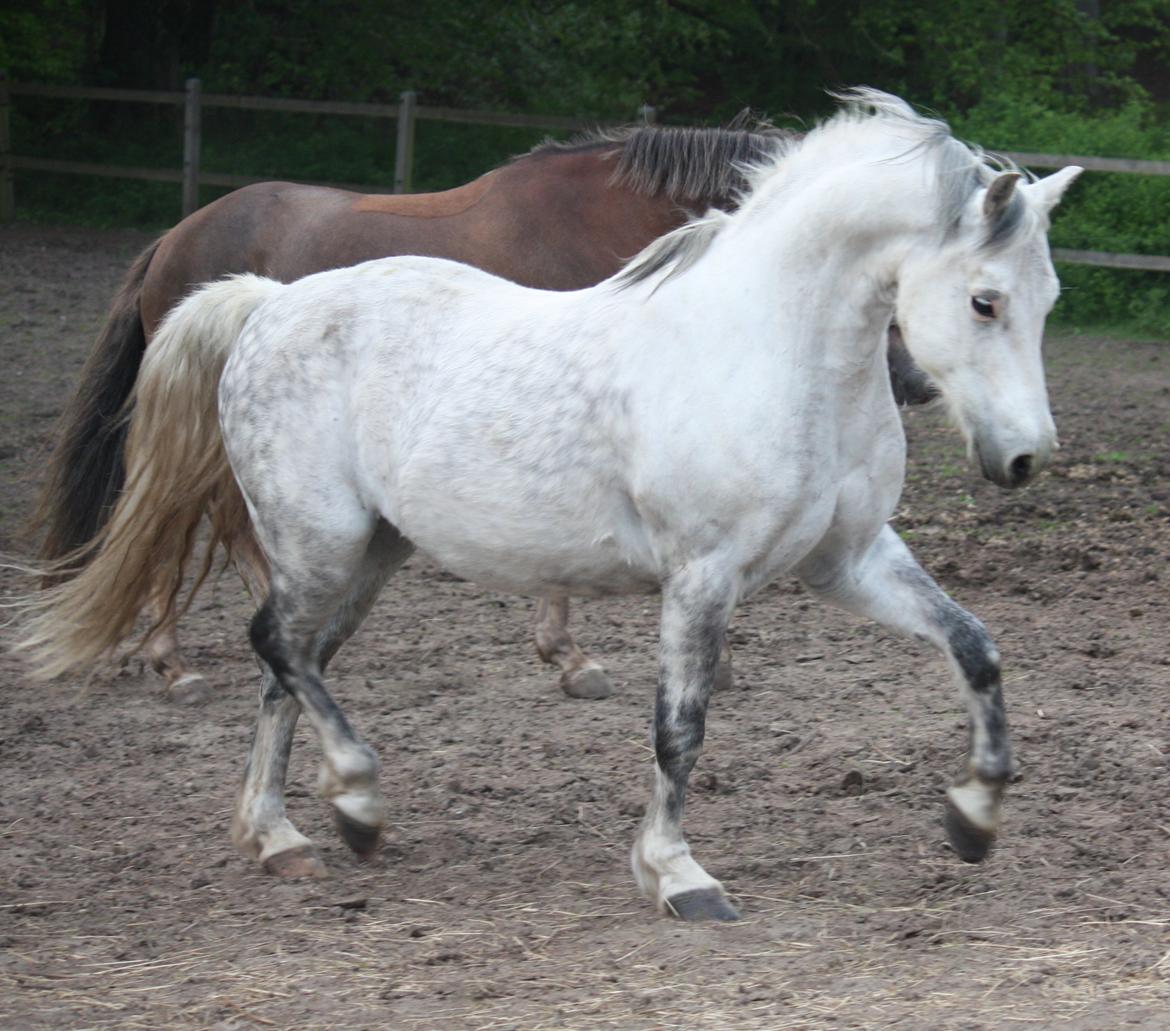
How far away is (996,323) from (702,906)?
1.41 m

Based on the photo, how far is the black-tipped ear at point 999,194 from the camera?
298cm

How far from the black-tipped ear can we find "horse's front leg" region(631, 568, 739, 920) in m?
0.96

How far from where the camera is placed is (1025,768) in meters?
4.34

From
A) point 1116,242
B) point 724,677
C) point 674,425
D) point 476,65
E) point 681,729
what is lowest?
point 476,65

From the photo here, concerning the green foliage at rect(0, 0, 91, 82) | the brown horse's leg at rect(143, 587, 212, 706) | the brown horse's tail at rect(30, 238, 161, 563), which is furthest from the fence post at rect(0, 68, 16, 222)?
the brown horse's leg at rect(143, 587, 212, 706)

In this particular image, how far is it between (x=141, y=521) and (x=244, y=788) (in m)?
0.87

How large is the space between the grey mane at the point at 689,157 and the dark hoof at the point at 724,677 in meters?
1.62

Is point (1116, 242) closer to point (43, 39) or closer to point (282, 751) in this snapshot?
point (282, 751)

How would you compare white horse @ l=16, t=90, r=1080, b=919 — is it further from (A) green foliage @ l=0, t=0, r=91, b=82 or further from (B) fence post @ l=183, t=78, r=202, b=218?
(A) green foliage @ l=0, t=0, r=91, b=82

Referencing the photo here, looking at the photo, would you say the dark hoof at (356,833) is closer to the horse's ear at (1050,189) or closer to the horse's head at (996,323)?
the horse's head at (996,323)

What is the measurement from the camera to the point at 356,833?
12.4 feet

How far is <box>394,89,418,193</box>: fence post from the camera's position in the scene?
1530 centimetres

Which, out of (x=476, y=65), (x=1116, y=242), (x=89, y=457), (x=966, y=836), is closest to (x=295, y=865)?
(x=966, y=836)

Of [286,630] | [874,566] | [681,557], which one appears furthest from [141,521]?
[874,566]
